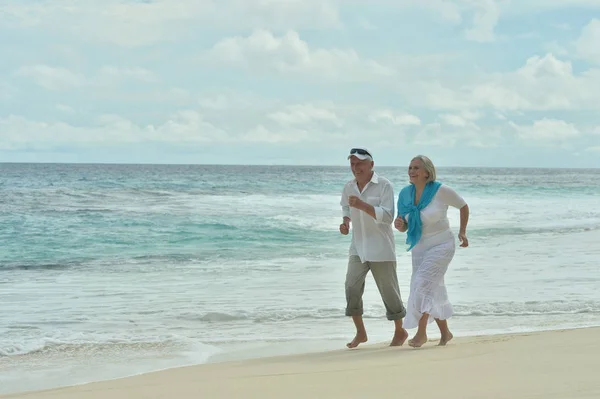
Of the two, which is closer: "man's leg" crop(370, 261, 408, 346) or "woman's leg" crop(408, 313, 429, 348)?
"woman's leg" crop(408, 313, 429, 348)

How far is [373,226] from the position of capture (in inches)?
252

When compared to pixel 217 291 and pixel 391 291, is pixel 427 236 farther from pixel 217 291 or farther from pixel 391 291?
pixel 217 291

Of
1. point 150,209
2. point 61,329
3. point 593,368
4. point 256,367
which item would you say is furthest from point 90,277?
point 150,209

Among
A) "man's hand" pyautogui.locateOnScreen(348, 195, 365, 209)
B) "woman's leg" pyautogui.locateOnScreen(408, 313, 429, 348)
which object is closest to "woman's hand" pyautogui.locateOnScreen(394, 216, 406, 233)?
"man's hand" pyautogui.locateOnScreen(348, 195, 365, 209)

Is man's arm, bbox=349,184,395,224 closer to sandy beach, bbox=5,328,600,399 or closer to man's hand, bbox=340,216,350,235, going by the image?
man's hand, bbox=340,216,350,235

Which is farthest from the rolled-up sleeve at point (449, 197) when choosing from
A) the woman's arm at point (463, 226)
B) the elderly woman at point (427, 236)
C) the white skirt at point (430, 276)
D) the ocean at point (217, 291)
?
the ocean at point (217, 291)

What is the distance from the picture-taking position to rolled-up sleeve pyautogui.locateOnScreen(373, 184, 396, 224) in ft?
20.4

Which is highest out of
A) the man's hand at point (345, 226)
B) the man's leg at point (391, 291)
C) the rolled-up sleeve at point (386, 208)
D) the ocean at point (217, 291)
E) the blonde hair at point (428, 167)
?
the blonde hair at point (428, 167)

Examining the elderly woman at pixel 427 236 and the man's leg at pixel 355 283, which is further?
the man's leg at pixel 355 283

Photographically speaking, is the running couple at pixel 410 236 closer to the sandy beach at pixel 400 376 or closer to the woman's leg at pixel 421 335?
the woman's leg at pixel 421 335

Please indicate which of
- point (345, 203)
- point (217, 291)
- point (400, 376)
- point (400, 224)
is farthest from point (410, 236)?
point (217, 291)

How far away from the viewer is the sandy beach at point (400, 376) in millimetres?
4445

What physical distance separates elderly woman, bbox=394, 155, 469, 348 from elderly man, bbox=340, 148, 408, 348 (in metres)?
0.18

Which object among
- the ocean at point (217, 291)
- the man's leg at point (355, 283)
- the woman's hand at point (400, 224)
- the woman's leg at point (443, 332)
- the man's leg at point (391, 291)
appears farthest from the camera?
the ocean at point (217, 291)
